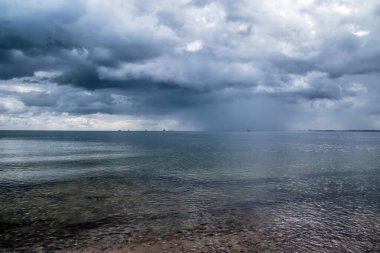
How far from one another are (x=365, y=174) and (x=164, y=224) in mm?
42620

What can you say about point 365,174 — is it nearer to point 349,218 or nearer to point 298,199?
point 298,199

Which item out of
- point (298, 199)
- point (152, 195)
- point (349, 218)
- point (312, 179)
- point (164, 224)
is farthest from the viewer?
point (312, 179)

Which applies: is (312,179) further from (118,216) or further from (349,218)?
(118,216)

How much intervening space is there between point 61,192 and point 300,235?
27.5 m

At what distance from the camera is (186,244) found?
19344mm

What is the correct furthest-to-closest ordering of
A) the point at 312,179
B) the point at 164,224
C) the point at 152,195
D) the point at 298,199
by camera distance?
the point at 312,179 → the point at 152,195 → the point at 298,199 → the point at 164,224

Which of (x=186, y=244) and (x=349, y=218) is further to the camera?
(x=349, y=218)

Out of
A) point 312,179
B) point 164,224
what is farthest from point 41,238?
point 312,179

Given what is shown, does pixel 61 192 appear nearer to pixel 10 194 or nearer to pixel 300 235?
pixel 10 194

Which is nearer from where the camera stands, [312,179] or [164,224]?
[164,224]

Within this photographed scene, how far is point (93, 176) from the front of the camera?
5025 cm

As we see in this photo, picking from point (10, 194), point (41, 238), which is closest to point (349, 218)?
point (41, 238)

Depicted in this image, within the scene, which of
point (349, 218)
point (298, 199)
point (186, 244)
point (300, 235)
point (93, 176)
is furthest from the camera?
point (93, 176)

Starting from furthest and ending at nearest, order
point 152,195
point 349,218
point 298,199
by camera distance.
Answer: point 152,195 → point 298,199 → point 349,218
